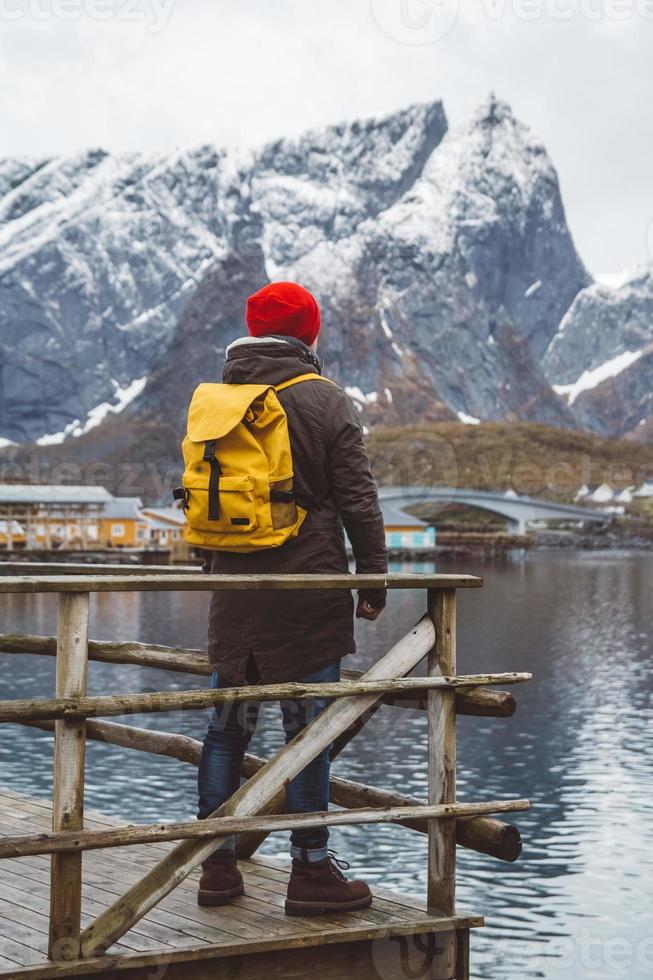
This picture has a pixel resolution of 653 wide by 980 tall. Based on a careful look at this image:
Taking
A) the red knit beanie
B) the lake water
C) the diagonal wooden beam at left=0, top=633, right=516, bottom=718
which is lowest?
the lake water

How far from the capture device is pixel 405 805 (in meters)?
6.65

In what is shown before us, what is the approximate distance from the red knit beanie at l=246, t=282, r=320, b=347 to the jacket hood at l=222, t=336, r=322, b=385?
3.9 inches

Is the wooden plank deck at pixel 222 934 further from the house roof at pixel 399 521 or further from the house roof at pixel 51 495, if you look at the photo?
the house roof at pixel 399 521

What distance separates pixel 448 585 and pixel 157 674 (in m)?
27.5

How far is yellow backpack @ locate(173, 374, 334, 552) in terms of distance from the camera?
19.8 ft

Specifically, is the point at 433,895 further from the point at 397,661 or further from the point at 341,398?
the point at 341,398

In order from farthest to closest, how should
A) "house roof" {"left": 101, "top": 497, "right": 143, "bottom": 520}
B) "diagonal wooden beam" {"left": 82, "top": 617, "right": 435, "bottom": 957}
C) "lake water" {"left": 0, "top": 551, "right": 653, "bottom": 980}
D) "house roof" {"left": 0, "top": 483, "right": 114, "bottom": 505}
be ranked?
"house roof" {"left": 101, "top": 497, "right": 143, "bottom": 520}
"house roof" {"left": 0, "top": 483, "right": 114, "bottom": 505}
"lake water" {"left": 0, "top": 551, "right": 653, "bottom": 980}
"diagonal wooden beam" {"left": 82, "top": 617, "right": 435, "bottom": 957}

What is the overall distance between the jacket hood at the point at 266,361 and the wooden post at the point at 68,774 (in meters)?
1.38

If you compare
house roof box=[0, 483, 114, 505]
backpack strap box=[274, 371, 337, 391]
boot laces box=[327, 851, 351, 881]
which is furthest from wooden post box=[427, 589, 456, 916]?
house roof box=[0, 483, 114, 505]

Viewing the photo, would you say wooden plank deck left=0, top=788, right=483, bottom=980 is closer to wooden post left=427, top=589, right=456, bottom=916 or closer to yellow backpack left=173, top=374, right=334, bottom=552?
wooden post left=427, top=589, right=456, bottom=916

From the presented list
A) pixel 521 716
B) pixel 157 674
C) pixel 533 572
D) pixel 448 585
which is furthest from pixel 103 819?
pixel 533 572

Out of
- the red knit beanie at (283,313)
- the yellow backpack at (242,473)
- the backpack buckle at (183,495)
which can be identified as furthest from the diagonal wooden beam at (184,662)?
the red knit beanie at (283,313)

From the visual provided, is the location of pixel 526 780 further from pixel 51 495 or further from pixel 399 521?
pixel 399 521

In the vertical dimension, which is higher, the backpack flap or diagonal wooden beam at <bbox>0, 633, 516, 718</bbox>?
the backpack flap
